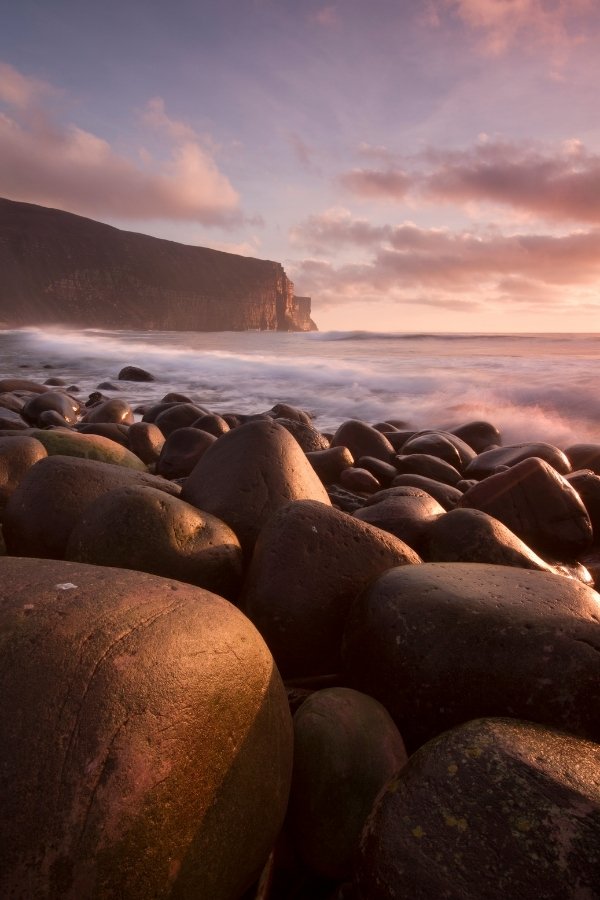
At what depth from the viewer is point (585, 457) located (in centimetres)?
611

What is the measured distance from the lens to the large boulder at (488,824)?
3.71ft

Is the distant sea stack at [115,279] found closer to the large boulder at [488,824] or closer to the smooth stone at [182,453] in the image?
the smooth stone at [182,453]

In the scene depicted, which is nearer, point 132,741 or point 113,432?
point 132,741

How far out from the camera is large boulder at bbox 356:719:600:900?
3.71 ft

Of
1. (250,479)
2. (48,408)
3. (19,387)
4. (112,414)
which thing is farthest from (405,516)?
(19,387)

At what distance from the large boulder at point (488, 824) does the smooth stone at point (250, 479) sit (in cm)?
149

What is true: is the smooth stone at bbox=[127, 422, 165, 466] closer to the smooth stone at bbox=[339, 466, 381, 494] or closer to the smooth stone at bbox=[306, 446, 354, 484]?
the smooth stone at bbox=[306, 446, 354, 484]

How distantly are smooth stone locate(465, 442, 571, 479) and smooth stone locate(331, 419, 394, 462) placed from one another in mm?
880

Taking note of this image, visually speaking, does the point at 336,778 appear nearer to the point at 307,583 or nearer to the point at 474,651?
the point at 474,651

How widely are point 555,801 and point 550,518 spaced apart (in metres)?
2.82

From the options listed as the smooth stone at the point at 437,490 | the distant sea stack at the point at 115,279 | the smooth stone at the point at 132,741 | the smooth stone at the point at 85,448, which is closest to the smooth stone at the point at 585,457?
the smooth stone at the point at 437,490

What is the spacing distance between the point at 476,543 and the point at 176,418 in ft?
17.7

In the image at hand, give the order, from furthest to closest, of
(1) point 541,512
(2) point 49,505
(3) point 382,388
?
(3) point 382,388, (1) point 541,512, (2) point 49,505

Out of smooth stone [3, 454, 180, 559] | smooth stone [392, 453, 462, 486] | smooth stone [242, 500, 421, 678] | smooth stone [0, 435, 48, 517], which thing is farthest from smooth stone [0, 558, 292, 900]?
smooth stone [392, 453, 462, 486]
